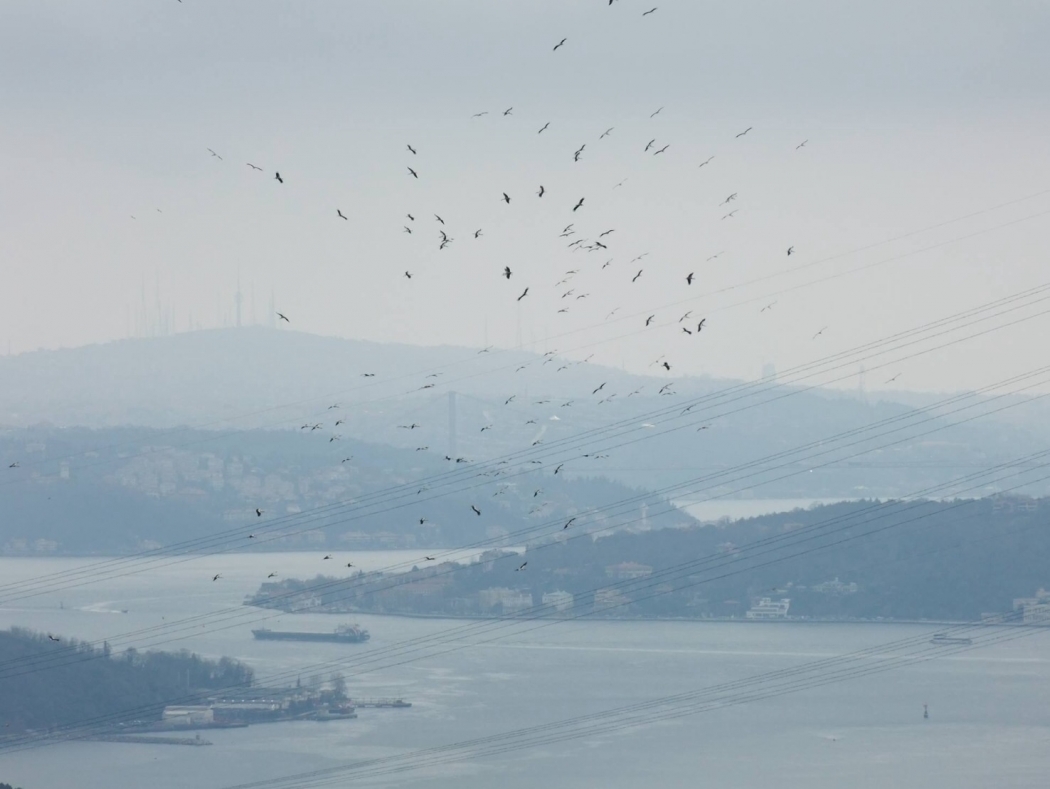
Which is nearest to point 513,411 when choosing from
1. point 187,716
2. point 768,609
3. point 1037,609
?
point 768,609

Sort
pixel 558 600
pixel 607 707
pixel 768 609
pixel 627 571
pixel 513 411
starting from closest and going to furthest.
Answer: pixel 607 707, pixel 768 609, pixel 558 600, pixel 627 571, pixel 513 411

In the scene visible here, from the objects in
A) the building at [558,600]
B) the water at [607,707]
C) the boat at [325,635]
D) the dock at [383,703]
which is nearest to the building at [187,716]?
the water at [607,707]

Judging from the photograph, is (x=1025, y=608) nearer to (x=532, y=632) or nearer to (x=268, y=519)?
(x=532, y=632)

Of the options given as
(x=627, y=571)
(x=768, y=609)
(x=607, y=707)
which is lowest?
(x=607, y=707)

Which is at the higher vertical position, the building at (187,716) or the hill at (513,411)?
the hill at (513,411)

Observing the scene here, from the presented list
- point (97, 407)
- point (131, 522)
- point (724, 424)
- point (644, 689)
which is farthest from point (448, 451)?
point (644, 689)

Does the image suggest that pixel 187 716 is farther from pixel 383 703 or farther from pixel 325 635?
pixel 325 635

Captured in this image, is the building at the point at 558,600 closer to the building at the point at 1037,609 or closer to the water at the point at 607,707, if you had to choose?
the water at the point at 607,707
